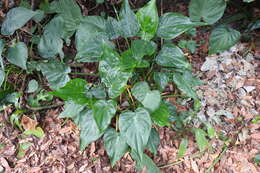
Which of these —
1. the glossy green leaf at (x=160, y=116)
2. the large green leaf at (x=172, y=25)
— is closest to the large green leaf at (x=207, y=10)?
the large green leaf at (x=172, y=25)

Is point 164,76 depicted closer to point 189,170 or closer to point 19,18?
point 189,170

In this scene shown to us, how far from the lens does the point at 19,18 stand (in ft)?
4.68

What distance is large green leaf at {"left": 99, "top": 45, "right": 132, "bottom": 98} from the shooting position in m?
1.25

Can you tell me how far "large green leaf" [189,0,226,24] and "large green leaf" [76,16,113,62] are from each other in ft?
1.84

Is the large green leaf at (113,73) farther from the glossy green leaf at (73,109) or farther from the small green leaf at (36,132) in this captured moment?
the small green leaf at (36,132)

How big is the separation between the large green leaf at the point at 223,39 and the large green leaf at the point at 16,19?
40.4 inches

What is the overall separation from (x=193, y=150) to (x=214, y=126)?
0.18m

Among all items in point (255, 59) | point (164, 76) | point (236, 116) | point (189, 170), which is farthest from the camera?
point (255, 59)

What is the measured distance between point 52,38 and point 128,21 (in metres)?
0.49

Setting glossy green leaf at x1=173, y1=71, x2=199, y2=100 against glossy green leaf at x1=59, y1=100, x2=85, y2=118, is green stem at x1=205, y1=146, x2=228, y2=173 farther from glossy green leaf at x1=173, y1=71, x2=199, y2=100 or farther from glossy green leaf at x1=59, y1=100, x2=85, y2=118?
glossy green leaf at x1=59, y1=100, x2=85, y2=118

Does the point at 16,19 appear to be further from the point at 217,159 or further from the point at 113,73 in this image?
the point at 217,159

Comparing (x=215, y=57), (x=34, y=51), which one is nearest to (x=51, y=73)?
(x=34, y=51)

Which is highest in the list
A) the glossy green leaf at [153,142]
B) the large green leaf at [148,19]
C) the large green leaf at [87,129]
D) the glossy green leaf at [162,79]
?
the large green leaf at [148,19]

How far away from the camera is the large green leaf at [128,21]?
129 cm
